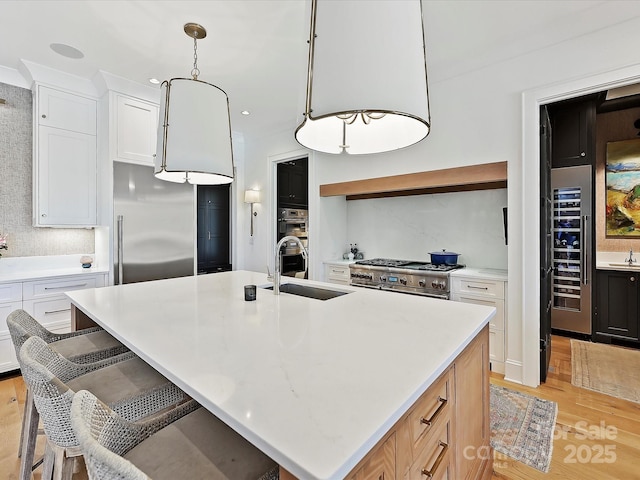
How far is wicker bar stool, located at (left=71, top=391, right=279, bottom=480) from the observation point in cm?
75

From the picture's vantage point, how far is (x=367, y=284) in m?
3.59

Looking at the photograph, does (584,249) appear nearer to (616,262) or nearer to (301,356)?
(616,262)

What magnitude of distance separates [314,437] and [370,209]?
3822 mm

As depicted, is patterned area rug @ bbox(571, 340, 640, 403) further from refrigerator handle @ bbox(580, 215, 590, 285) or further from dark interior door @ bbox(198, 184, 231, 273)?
dark interior door @ bbox(198, 184, 231, 273)

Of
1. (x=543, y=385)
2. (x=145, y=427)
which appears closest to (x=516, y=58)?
(x=543, y=385)

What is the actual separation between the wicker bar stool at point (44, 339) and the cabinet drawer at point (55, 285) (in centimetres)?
157

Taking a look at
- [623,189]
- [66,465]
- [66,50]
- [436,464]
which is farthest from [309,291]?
[623,189]

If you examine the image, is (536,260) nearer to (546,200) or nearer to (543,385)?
(546,200)

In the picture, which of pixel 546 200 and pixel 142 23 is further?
pixel 546 200

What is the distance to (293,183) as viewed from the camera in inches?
191

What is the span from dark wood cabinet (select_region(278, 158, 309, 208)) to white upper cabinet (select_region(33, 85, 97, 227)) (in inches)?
89.0

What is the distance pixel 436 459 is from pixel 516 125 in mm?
2567

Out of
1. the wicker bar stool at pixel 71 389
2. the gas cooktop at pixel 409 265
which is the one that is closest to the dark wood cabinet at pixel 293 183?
the gas cooktop at pixel 409 265

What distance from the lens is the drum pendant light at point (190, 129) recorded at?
5.94 feet
